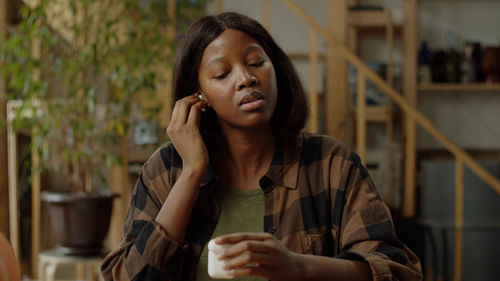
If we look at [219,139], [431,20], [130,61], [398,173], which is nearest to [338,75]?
[398,173]

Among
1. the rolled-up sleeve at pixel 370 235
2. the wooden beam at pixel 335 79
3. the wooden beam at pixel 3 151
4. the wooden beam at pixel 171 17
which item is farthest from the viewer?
the wooden beam at pixel 335 79

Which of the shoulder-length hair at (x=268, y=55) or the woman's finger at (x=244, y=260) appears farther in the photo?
the shoulder-length hair at (x=268, y=55)

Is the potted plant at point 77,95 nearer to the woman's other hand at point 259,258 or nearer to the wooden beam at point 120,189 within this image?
the wooden beam at point 120,189

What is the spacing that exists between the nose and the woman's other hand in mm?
356

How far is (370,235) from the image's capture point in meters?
1.13

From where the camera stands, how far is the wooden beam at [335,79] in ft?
11.8

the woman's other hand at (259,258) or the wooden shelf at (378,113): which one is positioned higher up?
the wooden shelf at (378,113)

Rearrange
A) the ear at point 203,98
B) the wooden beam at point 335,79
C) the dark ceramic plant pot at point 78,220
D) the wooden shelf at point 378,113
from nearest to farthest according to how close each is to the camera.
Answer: the ear at point 203,98, the dark ceramic plant pot at point 78,220, the wooden beam at point 335,79, the wooden shelf at point 378,113

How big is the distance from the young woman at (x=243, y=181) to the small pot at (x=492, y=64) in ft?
12.0

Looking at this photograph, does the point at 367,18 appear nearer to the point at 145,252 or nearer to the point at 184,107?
the point at 184,107

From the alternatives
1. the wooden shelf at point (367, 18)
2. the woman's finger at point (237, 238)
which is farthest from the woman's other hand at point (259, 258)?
the wooden shelf at point (367, 18)

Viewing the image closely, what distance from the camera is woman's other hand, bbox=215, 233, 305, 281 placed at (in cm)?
87

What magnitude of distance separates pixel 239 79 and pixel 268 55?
0.14m

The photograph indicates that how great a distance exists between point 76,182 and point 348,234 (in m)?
1.89
